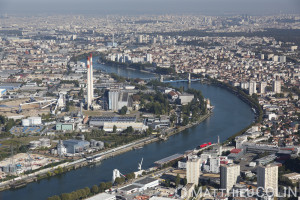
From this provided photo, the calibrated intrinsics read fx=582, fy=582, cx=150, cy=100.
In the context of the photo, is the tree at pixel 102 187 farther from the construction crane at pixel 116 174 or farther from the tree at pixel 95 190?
the construction crane at pixel 116 174

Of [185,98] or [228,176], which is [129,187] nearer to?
[228,176]

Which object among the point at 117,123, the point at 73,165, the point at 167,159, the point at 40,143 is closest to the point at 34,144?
the point at 40,143

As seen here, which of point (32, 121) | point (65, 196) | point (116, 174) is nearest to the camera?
point (65, 196)

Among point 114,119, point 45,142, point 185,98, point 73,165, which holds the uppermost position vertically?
point 185,98

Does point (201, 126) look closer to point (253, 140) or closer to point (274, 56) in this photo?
point (253, 140)

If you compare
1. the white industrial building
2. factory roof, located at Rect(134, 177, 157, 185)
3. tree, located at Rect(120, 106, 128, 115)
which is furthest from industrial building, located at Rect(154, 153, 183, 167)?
the white industrial building

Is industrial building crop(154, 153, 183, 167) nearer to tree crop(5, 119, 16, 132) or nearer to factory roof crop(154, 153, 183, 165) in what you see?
factory roof crop(154, 153, 183, 165)

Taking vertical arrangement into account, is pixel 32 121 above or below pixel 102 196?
above
